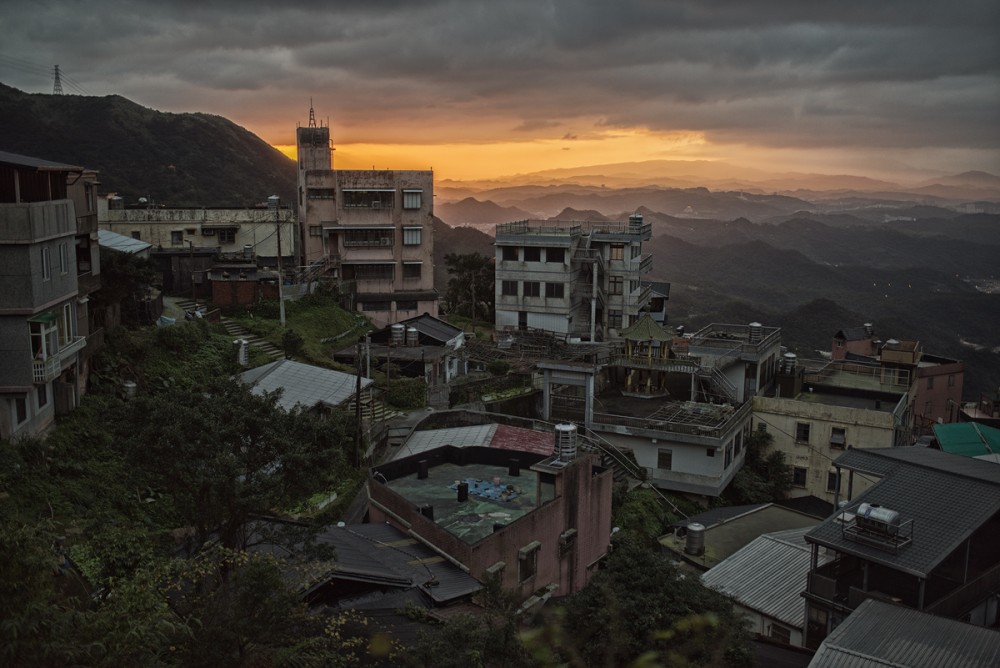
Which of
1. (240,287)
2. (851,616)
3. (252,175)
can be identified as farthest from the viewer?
(252,175)

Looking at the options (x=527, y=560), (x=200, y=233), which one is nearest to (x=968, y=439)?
(x=527, y=560)

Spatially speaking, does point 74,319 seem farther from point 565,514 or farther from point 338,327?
point 338,327

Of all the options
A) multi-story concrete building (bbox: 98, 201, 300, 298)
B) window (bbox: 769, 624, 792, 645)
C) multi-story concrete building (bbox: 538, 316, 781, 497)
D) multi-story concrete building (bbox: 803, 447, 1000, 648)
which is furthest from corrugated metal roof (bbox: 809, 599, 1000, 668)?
multi-story concrete building (bbox: 98, 201, 300, 298)

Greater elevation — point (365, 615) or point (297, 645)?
point (297, 645)

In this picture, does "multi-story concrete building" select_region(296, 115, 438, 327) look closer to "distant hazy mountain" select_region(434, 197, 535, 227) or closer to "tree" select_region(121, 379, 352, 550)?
"tree" select_region(121, 379, 352, 550)

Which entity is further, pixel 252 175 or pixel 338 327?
pixel 252 175

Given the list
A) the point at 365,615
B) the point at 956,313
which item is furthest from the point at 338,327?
the point at 956,313
